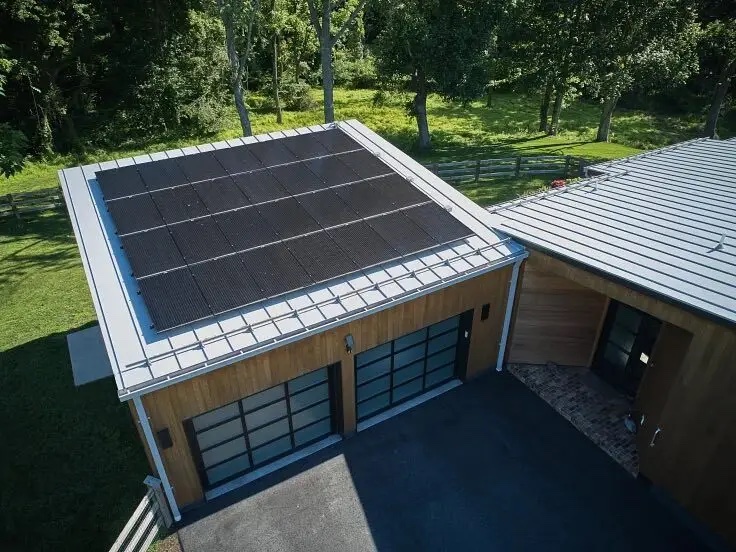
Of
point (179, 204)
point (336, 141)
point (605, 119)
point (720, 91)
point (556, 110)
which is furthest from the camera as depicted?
point (556, 110)

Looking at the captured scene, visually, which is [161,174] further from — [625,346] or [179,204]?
[625,346]

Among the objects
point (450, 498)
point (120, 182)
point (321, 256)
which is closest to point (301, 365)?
point (321, 256)

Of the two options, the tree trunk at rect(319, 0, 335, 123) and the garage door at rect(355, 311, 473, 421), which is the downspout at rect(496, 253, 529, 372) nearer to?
the garage door at rect(355, 311, 473, 421)

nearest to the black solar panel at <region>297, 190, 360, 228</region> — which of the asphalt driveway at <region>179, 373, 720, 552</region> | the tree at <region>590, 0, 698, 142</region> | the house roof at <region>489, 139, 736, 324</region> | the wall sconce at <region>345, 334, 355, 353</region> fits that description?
the wall sconce at <region>345, 334, 355, 353</region>

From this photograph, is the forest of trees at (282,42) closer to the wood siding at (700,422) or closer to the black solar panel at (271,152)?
the black solar panel at (271,152)

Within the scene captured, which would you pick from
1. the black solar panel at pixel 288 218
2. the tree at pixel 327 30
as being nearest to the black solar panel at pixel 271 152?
the black solar panel at pixel 288 218

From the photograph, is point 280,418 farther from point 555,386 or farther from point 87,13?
point 87,13

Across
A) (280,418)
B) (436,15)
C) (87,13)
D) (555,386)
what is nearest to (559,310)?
(555,386)
